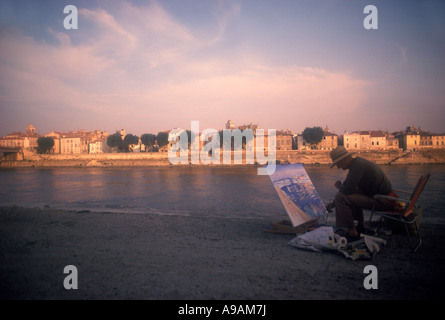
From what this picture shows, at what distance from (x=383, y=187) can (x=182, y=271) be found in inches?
145

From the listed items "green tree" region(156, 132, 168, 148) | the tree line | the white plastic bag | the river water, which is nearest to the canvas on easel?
the white plastic bag

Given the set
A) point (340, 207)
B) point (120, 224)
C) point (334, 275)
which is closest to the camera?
point (334, 275)

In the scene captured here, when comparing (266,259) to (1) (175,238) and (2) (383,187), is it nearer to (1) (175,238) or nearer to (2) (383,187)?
(1) (175,238)

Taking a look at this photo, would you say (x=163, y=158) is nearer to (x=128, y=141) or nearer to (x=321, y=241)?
(x=128, y=141)

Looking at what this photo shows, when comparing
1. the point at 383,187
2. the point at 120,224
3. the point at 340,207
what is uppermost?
the point at 383,187

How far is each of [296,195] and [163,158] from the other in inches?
2784

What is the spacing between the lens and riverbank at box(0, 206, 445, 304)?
3.27 meters

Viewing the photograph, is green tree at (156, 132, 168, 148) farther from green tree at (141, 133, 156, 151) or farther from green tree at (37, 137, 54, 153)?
green tree at (37, 137, 54, 153)

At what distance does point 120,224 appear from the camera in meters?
7.13

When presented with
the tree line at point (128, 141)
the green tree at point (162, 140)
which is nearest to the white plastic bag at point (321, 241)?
the tree line at point (128, 141)

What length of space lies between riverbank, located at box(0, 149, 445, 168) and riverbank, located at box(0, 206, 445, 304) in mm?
60092

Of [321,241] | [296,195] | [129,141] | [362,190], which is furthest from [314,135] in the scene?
[321,241]

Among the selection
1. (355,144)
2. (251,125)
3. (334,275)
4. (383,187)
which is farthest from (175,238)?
(251,125)

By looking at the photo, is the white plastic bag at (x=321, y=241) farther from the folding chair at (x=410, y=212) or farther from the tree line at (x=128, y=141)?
the tree line at (x=128, y=141)
